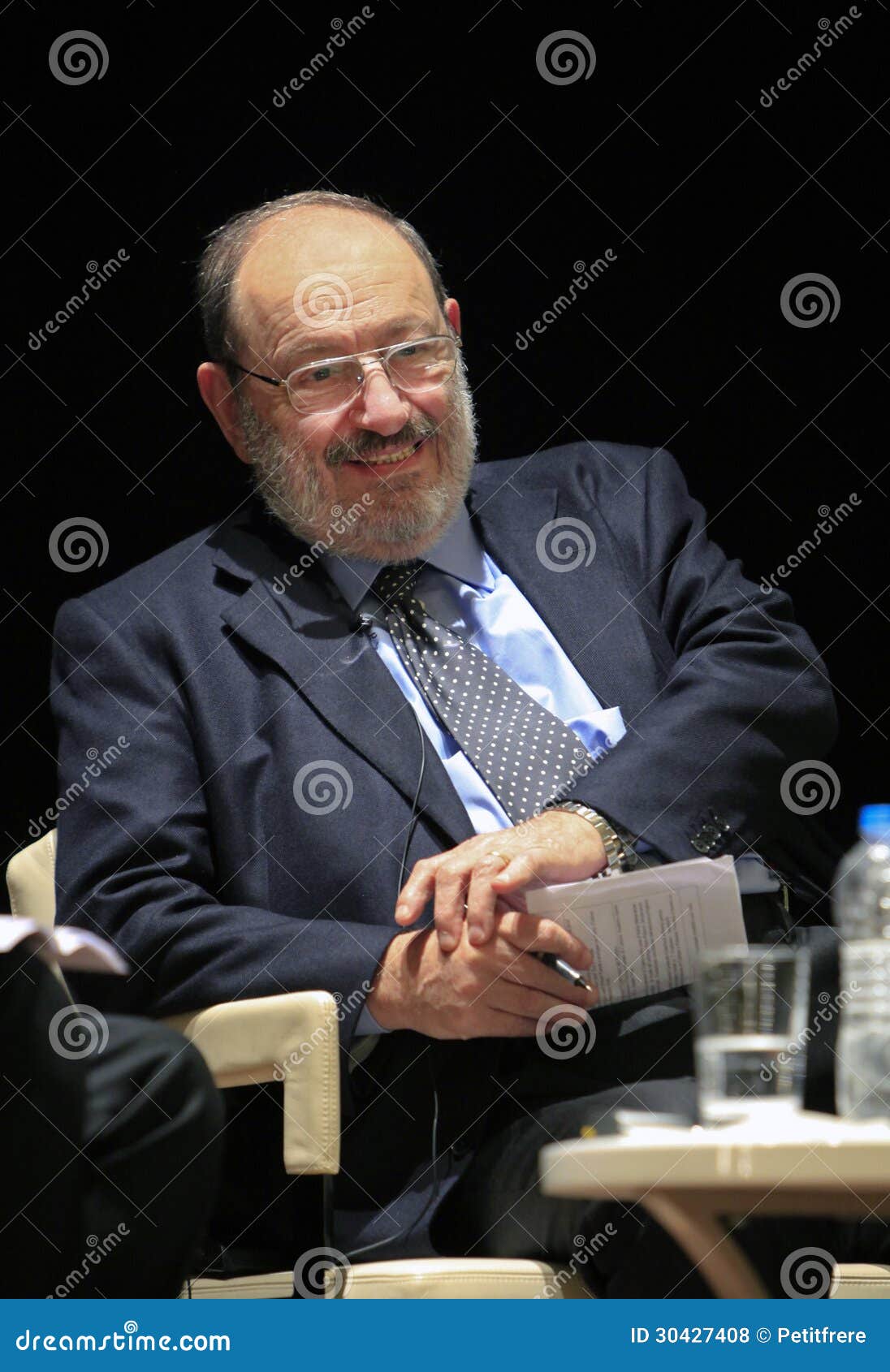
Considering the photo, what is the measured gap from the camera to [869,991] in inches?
71.4

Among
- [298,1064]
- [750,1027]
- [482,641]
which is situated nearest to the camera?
[750,1027]

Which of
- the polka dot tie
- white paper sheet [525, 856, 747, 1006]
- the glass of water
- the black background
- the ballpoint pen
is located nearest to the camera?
the glass of water

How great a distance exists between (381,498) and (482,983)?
93 centimetres

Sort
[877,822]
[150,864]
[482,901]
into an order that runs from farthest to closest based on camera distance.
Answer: [150,864] → [482,901] → [877,822]

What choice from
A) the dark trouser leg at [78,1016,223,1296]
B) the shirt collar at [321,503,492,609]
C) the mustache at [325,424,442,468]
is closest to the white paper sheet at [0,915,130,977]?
the dark trouser leg at [78,1016,223,1296]

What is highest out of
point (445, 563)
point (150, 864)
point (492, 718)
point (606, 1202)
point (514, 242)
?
point (514, 242)

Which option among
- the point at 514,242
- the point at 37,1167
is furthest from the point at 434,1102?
the point at 514,242

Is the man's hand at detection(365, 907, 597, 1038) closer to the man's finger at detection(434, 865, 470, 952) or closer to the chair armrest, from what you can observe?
the man's finger at detection(434, 865, 470, 952)

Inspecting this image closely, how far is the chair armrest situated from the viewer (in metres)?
2.12

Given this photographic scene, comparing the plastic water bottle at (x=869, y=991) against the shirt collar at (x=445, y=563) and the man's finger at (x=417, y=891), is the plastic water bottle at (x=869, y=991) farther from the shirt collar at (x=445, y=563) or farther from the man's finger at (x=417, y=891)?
the shirt collar at (x=445, y=563)

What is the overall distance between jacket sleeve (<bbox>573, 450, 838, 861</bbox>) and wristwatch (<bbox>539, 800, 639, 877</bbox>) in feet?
0.05

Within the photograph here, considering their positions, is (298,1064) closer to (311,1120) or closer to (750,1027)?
(311,1120)

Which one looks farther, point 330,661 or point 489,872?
point 330,661

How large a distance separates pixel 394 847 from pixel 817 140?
1745mm
